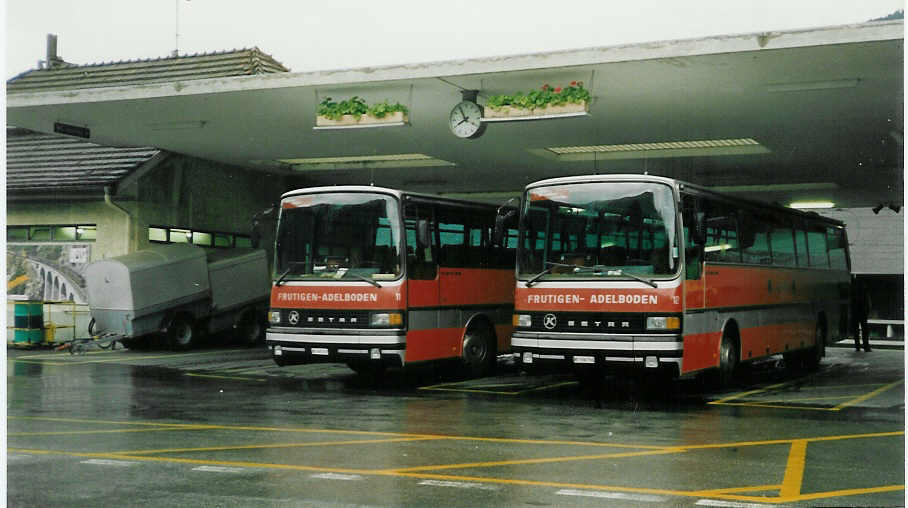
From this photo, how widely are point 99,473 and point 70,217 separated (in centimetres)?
1785

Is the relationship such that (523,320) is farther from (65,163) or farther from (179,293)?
(65,163)

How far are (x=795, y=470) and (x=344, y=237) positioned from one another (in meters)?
8.22

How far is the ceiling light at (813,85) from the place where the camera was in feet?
50.5

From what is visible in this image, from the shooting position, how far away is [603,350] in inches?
541

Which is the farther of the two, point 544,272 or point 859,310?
point 859,310

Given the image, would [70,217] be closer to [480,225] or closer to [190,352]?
[190,352]

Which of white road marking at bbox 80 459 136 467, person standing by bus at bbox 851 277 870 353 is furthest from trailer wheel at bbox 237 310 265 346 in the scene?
white road marking at bbox 80 459 136 467

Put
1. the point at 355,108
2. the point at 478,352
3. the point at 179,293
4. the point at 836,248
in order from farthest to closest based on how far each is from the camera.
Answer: the point at 179,293 < the point at 836,248 < the point at 478,352 < the point at 355,108

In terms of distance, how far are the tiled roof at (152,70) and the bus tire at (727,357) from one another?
58.6ft

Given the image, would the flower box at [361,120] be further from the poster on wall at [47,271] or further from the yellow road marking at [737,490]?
the poster on wall at [47,271]

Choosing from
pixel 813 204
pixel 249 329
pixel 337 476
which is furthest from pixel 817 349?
pixel 337 476

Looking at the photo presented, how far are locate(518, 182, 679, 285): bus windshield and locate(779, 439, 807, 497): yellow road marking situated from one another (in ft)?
12.0

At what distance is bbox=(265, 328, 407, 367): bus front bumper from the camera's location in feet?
50.6

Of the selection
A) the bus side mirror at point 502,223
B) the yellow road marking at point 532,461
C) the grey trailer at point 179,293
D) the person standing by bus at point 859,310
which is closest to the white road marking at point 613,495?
the yellow road marking at point 532,461
